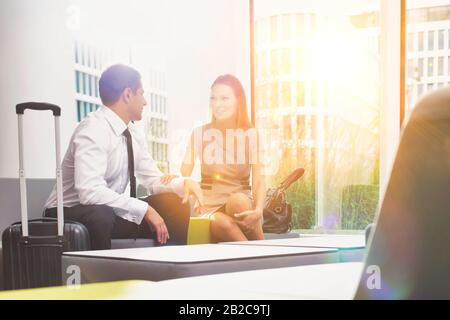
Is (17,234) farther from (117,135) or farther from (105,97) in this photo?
(105,97)

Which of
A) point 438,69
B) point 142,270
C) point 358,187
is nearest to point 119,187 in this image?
point 142,270

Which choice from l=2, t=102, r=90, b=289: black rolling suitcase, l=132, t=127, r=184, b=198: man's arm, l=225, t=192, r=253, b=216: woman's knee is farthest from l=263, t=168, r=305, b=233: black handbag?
l=2, t=102, r=90, b=289: black rolling suitcase

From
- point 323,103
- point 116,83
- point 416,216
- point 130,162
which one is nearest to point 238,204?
point 130,162

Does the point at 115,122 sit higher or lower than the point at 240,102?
lower

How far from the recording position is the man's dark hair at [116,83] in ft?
9.91

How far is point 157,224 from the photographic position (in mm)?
2463

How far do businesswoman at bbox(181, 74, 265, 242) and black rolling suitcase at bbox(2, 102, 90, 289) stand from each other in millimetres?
1034

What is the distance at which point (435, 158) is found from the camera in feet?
1.53

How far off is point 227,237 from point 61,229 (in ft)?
3.13

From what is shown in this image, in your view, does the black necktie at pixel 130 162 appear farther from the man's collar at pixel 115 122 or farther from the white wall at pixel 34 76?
the white wall at pixel 34 76

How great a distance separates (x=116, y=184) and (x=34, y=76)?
140cm

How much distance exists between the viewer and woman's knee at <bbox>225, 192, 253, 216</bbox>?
3.11 meters

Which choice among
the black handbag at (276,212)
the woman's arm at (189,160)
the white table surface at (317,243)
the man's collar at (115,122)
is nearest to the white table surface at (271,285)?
the white table surface at (317,243)

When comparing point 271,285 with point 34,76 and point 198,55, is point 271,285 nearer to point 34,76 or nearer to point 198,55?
point 34,76
